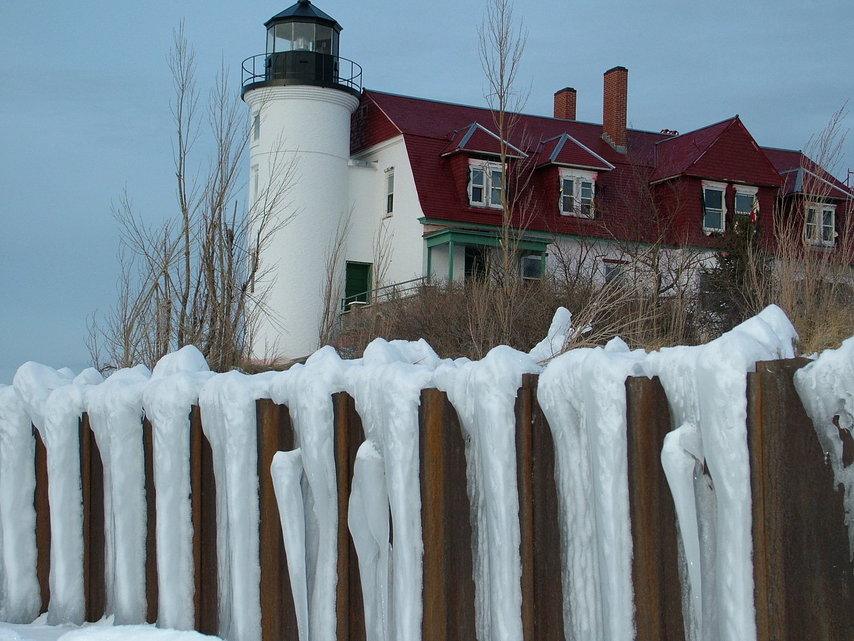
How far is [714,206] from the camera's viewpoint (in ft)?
95.1

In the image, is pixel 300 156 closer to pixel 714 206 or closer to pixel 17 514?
pixel 714 206

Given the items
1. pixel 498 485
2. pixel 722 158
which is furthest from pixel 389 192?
pixel 498 485

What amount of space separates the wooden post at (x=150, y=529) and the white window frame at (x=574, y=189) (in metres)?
22.9

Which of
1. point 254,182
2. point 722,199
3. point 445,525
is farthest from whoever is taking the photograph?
point 722,199

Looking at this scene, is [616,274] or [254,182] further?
[254,182]

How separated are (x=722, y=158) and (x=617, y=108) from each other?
12.6 feet

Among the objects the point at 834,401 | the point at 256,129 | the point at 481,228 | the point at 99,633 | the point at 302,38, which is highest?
the point at 302,38

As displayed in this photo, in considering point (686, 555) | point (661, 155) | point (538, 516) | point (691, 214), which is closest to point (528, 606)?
point (538, 516)

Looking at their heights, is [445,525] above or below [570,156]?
below

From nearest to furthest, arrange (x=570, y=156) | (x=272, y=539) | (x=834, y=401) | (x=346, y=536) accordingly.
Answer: (x=834, y=401) → (x=346, y=536) → (x=272, y=539) → (x=570, y=156)

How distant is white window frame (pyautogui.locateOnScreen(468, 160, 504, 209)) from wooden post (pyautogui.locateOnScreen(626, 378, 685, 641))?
→ 23.1 metres

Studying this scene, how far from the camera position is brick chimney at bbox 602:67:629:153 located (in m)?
30.7

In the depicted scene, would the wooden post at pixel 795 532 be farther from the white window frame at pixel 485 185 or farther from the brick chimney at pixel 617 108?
the brick chimney at pixel 617 108

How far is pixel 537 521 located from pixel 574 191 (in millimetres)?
24680
